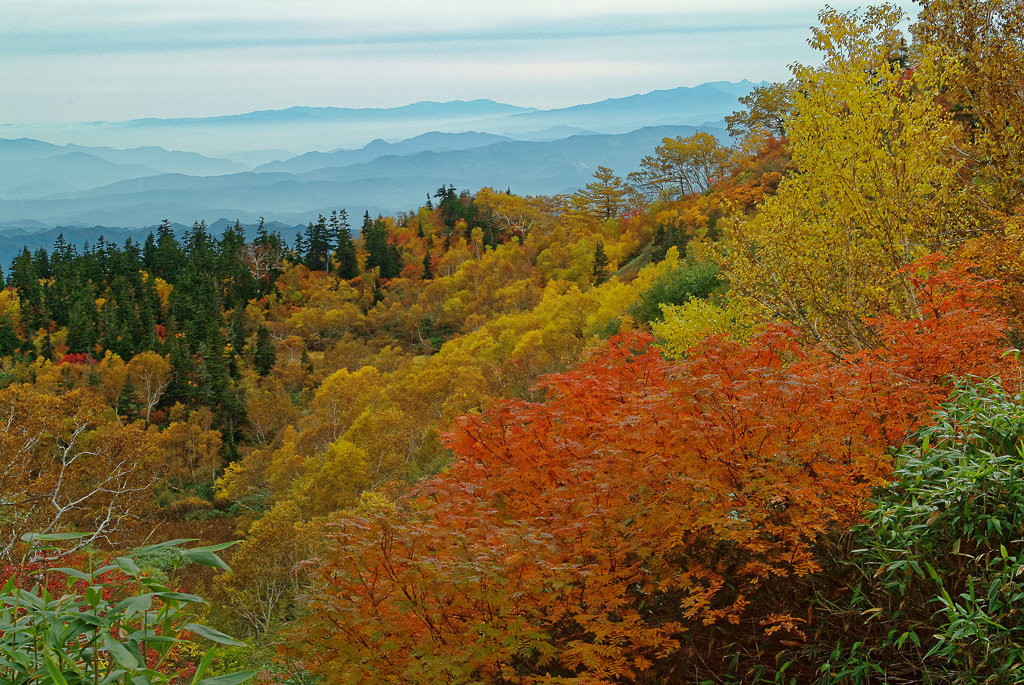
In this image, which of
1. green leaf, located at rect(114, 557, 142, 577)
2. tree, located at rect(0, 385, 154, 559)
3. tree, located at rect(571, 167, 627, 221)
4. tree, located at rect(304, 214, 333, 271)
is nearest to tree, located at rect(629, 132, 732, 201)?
tree, located at rect(571, 167, 627, 221)

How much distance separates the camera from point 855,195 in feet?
29.1

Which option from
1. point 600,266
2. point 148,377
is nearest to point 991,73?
point 600,266

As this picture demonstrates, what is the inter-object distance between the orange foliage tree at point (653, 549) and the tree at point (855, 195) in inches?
126

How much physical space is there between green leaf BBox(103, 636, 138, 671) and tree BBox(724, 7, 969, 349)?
346 inches

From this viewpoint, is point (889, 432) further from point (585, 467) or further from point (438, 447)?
point (438, 447)

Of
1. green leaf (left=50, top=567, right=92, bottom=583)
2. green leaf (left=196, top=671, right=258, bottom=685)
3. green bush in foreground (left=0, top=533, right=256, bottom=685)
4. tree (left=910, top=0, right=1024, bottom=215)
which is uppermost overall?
tree (left=910, top=0, right=1024, bottom=215)

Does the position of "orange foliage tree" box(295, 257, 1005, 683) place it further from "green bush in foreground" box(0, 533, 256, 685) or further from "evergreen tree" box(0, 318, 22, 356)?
"evergreen tree" box(0, 318, 22, 356)

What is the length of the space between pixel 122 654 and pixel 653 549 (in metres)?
4.15

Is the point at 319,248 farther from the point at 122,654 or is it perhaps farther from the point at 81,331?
the point at 122,654

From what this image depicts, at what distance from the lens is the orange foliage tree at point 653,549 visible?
4.75 m

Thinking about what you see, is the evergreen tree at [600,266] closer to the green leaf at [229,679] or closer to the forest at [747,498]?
the forest at [747,498]

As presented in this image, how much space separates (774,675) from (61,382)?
48402mm

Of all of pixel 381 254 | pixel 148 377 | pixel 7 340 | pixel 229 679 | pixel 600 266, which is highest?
pixel 229 679

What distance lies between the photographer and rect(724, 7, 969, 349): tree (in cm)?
863
